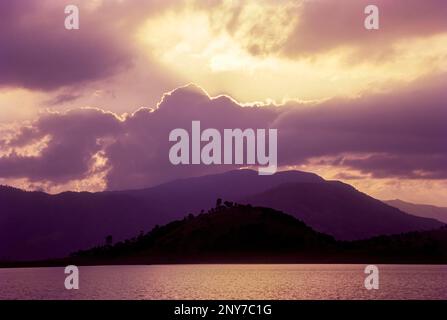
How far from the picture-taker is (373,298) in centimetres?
12038

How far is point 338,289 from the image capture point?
14775cm
